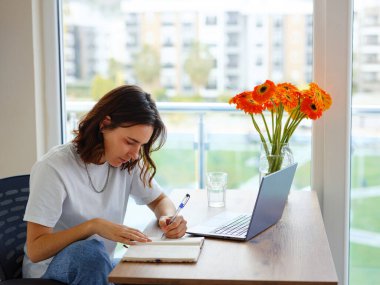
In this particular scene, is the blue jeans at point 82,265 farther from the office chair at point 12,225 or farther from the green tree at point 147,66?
the green tree at point 147,66

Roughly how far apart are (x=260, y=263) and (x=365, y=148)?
137 centimetres

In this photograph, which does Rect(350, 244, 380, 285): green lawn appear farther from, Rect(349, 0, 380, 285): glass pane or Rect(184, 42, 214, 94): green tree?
Rect(184, 42, 214, 94): green tree

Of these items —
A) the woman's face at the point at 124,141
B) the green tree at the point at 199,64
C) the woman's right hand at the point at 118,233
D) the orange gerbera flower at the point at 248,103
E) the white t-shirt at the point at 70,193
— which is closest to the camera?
the woman's right hand at the point at 118,233

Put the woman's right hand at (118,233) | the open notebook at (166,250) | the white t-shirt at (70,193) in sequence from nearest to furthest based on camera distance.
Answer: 1. the open notebook at (166,250)
2. the woman's right hand at (118,233)
3. the white t-shirt at (70,193)

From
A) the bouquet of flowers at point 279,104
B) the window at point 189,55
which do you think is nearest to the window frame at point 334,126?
the window at point 189,55

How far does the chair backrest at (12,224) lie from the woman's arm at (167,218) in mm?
450

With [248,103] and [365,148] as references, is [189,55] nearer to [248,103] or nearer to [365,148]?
[248,103]

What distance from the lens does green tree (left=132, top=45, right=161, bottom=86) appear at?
3080mm

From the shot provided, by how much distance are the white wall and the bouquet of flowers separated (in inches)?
41.3

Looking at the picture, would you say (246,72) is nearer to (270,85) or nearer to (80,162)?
(270,85)

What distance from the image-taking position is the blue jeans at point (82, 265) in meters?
1.81

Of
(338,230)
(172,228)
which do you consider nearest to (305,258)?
(172,228)

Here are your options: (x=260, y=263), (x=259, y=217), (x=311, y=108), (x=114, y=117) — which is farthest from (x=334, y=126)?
(x=260, y=263)

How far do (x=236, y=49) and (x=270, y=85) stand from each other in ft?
2.04
